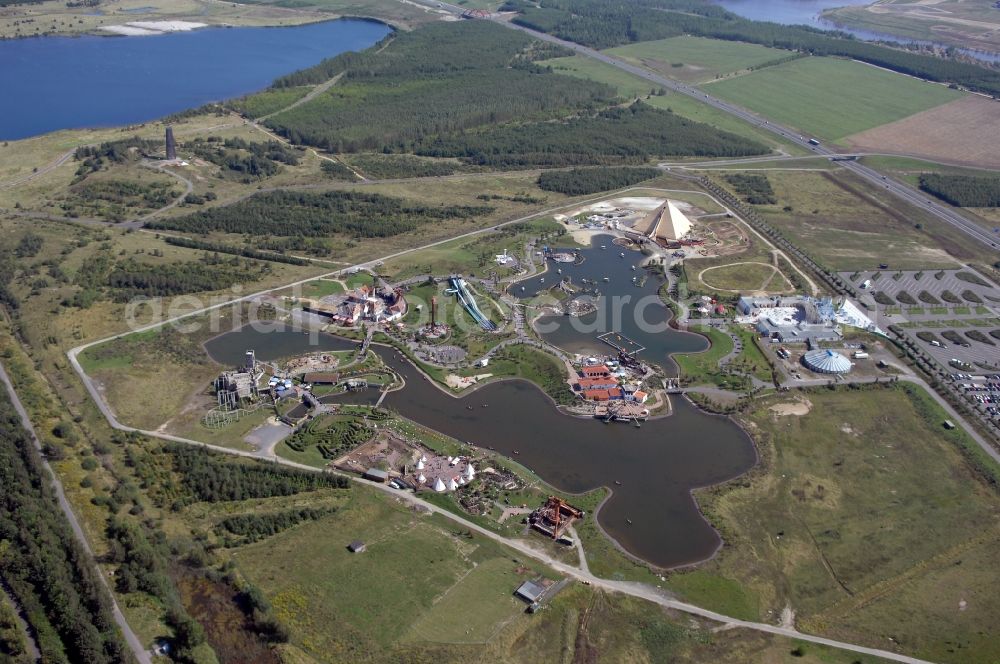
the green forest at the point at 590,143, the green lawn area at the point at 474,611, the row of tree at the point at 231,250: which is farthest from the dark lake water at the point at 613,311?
the green forest at the point at 590,143

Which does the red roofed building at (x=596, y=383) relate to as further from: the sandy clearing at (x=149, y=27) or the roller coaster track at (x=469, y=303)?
the sandy clearing at (x=149, y=27)

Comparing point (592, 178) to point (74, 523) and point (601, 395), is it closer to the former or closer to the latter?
point (601, 395)

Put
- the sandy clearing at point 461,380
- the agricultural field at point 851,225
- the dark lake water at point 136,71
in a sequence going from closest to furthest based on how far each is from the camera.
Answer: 1. the sandy clearing at point 461,380
2. the agricultural field at point 851,225
3. the dark lake water at point 136,71

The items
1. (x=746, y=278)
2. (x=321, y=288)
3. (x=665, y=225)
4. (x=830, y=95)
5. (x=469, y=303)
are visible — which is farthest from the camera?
(x=830, y=95)

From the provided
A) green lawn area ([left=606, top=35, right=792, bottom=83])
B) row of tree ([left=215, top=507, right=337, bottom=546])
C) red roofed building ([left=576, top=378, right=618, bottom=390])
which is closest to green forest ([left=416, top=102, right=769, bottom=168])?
green lawn area ([left=606, top=35, right=792, bottom=83])

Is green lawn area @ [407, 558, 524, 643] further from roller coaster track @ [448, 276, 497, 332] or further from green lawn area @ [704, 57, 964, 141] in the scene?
green lawn area @ [704, 57, 964, 141]

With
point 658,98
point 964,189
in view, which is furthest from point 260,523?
point 658,98
